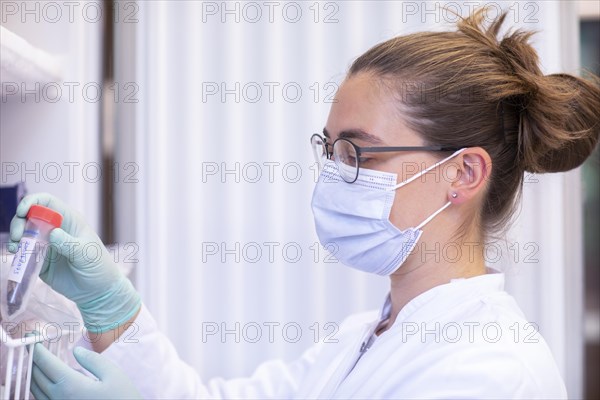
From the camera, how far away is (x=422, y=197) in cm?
109

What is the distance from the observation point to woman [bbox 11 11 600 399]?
102cm

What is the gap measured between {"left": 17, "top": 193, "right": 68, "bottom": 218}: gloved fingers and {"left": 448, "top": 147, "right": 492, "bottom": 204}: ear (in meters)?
0.69

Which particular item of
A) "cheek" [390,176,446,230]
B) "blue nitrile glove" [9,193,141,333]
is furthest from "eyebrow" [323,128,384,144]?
"blue nitrile glove" [9,193,141,333]

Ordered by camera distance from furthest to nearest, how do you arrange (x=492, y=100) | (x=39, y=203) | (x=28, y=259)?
(x=492, y=100)
(x=39, y=203)
(x=28, y=259)

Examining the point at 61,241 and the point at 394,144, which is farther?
the point at 394,144

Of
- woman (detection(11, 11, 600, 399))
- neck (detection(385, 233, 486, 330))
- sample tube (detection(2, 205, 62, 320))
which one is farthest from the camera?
neck (detection(385, 233, 486, 330))

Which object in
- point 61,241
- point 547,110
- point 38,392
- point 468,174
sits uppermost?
point 547,110

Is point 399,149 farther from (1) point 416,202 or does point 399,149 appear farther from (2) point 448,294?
(2) point 448,294

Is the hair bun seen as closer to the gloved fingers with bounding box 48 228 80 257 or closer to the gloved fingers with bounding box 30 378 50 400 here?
the gloved fingers with bounding box 48 228 80 257

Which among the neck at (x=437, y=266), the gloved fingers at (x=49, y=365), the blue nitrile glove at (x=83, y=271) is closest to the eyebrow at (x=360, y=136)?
the neck at (x=437, y=266)

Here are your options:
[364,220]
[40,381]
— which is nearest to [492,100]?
[364,220]

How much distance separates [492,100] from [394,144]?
0.65 ft

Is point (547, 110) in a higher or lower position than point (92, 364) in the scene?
higher

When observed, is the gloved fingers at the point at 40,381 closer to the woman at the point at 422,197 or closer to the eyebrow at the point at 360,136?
the woman at the point at 422,197
